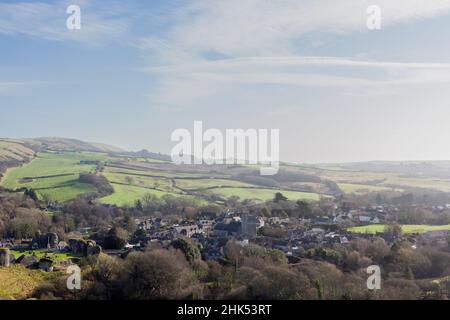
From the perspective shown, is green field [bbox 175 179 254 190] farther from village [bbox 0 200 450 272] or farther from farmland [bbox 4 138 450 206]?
village [bbox 0 200 450 272]

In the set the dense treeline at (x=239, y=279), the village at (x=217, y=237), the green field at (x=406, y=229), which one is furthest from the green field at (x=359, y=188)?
the dense treeline at (x=239, y=279)

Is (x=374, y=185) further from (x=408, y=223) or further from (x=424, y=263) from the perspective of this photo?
(x=424, y=263)

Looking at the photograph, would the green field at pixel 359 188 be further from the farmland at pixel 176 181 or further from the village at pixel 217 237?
the village at pixel 217 237

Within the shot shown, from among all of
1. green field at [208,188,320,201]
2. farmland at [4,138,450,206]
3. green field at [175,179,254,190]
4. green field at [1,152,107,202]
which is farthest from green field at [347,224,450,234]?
green field at [1,152,107,202]

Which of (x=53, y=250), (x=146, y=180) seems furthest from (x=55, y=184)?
(x=53, y=250)

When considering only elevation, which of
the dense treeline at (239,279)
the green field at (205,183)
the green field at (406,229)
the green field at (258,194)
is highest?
the green field at (205,183)

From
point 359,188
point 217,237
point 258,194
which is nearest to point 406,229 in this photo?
point 217,237

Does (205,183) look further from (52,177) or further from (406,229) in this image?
(406,229)
